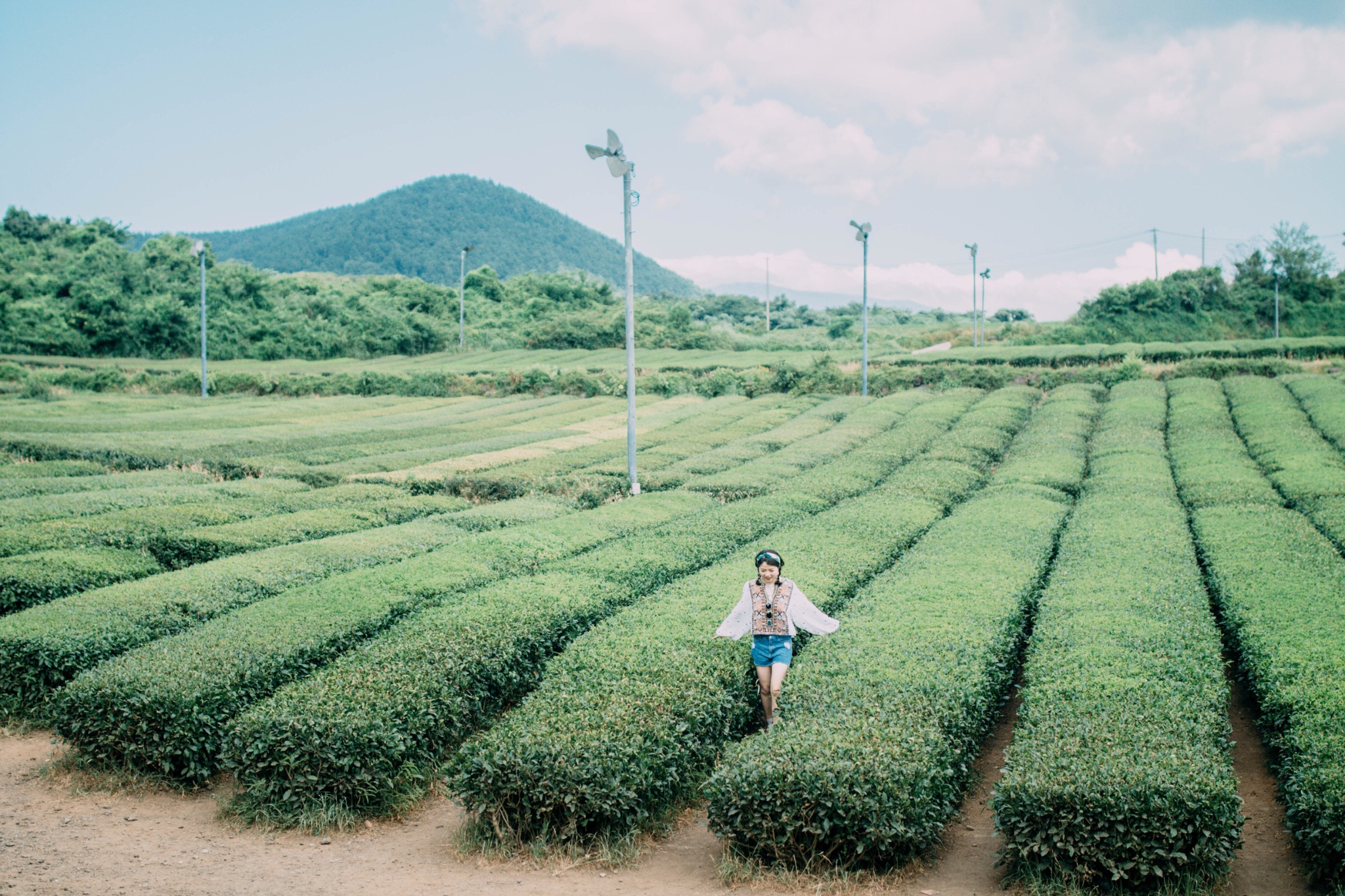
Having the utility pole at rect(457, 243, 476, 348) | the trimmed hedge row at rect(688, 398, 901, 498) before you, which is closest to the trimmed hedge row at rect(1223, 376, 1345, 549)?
the trimmed hedge row at rect(688, 398, 901, 498)

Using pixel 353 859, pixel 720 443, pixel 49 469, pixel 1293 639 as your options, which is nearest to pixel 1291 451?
pixel 720 443

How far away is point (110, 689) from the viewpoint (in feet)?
30.5

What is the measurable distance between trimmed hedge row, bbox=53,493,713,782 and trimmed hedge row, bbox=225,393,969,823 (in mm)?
593

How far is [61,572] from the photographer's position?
13.7 metres

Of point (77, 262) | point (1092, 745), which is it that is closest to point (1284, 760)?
point (1092, 745)

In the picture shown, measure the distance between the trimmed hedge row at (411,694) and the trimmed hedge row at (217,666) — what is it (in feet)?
1.94

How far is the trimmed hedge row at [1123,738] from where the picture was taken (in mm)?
6754

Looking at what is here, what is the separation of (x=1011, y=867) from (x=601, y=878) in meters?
3.28

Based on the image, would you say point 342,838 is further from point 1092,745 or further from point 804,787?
point 1092,745

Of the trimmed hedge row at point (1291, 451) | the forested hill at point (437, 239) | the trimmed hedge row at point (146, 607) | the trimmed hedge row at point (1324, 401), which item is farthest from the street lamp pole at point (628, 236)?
the forested hill at point (437, 239)

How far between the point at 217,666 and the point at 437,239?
14359 centimetres

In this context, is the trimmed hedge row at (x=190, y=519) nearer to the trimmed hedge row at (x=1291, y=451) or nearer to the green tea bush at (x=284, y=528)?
the green tea bush at (x=284, y=528)

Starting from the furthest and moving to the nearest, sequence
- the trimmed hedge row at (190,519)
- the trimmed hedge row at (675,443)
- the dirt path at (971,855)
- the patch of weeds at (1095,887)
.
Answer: the trimmed hedge row at (675,443), the trimmed hedge row at (190,519), the dirt path at (971,855), the patch of weeds at (1095,887)

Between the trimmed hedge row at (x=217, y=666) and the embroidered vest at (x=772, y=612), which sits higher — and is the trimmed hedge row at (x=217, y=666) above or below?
below
